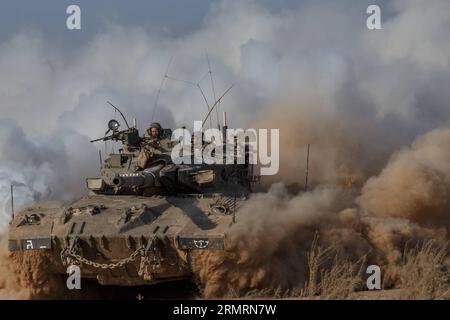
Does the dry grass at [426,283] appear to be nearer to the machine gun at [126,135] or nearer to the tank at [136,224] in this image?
the tank at [136,224]

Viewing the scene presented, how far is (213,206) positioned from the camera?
649 inches

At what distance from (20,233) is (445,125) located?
13821mm

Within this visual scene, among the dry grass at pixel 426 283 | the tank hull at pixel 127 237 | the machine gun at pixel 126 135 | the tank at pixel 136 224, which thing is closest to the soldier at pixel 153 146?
the tank at pixel 136 224

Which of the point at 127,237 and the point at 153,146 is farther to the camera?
the point at 153,146

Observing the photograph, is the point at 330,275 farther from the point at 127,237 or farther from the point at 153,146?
the point at 153,146

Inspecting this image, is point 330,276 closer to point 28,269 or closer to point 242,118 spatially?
point 28,269

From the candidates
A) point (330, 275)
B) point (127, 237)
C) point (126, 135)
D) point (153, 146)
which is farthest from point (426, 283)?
point (126, 135)

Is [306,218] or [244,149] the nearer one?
[306,218]

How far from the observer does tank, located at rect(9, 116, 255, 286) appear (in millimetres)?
15812

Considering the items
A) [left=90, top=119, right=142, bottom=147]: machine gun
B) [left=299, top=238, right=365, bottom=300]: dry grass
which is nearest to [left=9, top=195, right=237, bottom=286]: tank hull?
[left=299, top=238, right=365, bottom=300]: dry grass

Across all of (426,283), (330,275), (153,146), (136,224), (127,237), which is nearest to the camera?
(426,283)

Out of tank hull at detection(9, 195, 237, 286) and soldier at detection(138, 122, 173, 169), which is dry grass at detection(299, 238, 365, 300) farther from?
soldier at detection(138, 122, 173, 169)

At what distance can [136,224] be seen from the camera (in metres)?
16.2
